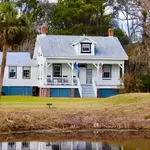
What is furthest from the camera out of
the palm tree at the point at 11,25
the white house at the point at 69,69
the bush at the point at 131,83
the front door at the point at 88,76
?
the front door at the point at 88,76

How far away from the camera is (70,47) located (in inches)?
2137

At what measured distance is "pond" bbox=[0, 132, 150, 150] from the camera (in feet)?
69.8

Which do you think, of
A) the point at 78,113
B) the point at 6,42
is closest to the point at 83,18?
the point at 6,42

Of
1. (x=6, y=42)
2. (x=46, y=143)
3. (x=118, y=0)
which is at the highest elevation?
(x=118, y=0)

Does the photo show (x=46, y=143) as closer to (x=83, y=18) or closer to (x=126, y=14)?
(x=83, y=18)

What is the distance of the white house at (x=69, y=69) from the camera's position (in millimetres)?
51625

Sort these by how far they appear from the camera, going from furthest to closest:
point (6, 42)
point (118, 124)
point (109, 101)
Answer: point (6, 42), point (109, 101), point (118, 124)

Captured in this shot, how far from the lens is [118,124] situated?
28.0 meters

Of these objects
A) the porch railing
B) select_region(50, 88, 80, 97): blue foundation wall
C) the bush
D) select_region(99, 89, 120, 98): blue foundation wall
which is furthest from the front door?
the bush

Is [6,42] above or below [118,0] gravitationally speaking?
below

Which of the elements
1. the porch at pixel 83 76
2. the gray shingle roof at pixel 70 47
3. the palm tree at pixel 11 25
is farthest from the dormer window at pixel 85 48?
the palm tree at pixel 11 25

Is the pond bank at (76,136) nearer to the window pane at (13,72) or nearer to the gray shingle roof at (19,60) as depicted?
the window pane at (13,72)

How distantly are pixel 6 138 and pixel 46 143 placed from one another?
253 cm

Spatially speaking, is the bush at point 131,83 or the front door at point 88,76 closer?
the bush at point 131,83
